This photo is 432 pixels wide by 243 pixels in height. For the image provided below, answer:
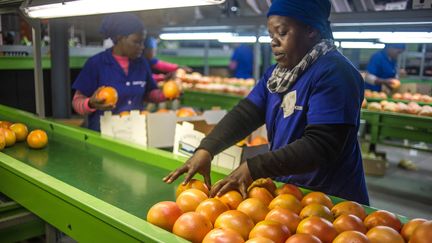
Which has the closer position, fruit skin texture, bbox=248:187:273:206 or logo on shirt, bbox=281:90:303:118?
fruit skin texture, bbox=248:187:273:206

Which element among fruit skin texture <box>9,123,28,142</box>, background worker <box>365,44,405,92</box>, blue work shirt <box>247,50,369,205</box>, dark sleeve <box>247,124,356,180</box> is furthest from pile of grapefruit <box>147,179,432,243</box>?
background worker <box>365,44,405,92</box>

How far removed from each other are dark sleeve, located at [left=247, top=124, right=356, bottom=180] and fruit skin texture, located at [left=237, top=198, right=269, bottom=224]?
0.42ft

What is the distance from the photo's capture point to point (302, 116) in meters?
1.83

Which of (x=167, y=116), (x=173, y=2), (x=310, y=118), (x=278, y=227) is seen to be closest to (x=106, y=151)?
(x=167, y=116)

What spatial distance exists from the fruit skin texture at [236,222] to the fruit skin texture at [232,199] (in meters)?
0.17

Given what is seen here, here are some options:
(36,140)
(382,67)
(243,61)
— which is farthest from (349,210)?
(243,61)

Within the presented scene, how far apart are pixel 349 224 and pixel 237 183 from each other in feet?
1.51

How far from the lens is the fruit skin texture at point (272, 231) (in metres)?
1.24

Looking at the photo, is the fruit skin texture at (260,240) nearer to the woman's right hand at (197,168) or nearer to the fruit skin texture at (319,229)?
the fruit skin texture at (319,229)

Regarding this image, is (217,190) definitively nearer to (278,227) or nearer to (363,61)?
(278,227)

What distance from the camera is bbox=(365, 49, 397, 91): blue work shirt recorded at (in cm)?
760

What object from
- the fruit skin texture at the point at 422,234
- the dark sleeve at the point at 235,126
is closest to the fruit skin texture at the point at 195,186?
the dark sleeve at the point at 235,126

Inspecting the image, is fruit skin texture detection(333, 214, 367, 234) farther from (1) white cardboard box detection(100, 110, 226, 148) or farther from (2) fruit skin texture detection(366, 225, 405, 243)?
(1) white cardboard box detection(100, 110, 226, 148)

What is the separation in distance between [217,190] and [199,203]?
0.11 m
